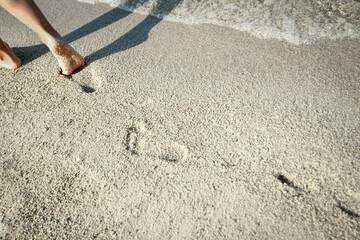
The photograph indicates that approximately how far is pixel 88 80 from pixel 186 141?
93cm

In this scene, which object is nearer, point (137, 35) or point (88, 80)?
point (88, 80)

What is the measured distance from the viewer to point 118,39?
2.11 m

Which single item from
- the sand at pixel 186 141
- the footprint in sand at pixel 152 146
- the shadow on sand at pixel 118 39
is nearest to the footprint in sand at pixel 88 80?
the sand at pixel 186 141

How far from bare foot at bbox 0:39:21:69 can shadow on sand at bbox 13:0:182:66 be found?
0.07 meters

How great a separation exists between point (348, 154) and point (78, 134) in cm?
152

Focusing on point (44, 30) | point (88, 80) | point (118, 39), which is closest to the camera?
point (44, 30)

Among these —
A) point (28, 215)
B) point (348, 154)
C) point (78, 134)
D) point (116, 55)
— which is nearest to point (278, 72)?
point (348, 154)

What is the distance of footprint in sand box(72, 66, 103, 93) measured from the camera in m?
1.76

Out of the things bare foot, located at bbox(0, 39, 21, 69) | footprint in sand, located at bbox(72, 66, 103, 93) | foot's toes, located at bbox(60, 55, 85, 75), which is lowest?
footprint in sand, located at bbox(72, 66, 103, 93)

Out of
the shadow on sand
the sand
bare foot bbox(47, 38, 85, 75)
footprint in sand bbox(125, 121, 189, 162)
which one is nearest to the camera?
the sand

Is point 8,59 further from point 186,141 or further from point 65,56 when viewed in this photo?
point 186,141

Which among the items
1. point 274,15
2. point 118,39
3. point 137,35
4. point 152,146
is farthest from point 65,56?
point 274,15

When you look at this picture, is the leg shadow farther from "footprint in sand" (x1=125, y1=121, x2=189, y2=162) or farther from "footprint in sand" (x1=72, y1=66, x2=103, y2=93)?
"footprint in sand" (x1=125, y1=121, x2=189, y2=162)

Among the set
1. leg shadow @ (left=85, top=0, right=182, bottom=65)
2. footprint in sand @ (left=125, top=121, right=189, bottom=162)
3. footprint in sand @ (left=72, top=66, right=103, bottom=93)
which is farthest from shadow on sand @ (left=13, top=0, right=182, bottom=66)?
footprint in sand @ (left=125, top=121, right=189, bottom=162)
